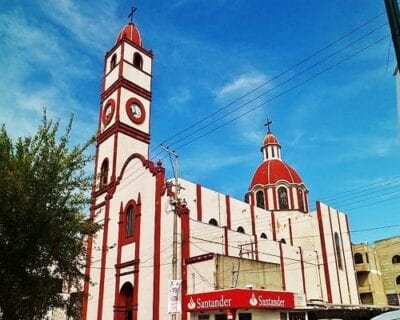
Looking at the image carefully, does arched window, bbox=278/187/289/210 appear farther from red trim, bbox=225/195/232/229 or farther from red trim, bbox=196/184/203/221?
red trim, bbox=196/184/203/221

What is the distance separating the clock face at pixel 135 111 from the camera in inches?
1411

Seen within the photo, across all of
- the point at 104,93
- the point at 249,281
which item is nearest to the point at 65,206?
the point at 249,281

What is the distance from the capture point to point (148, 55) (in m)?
40.0

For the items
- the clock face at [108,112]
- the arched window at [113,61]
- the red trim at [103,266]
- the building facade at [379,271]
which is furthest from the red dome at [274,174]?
the arched window at [113,61]

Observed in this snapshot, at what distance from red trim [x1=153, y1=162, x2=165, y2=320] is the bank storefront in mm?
2330

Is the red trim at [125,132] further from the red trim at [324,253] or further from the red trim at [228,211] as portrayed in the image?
the red trim at [324,253]

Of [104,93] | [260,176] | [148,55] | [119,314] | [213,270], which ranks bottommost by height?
[119,314]

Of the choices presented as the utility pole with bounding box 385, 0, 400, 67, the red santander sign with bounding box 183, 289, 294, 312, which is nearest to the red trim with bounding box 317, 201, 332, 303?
the red santander sign with bounding box 183, 289, 294, 312

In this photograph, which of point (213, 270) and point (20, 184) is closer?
point (20, 184)

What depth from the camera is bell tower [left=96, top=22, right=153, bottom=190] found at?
3438cm

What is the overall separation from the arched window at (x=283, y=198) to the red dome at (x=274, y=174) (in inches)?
50.6

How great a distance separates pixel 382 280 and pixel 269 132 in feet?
72.9

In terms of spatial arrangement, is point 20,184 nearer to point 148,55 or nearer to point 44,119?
point 44,119

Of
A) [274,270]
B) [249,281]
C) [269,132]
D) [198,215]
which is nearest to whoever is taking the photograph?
[249,281]
